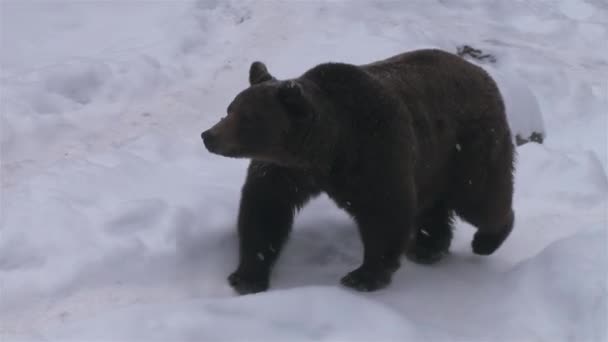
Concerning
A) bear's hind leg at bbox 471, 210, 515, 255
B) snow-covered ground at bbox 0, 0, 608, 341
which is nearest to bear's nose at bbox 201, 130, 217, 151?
snow-covered ground at bbox 0, 0, 608, 341

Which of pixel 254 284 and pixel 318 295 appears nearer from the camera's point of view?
pixel 318 295

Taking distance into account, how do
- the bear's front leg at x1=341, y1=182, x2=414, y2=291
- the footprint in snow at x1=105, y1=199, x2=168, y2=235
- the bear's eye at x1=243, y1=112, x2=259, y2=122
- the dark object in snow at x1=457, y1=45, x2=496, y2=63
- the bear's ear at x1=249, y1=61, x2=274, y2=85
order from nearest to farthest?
the bear's eye at x1=243, y1=112, x2=259, y2=122 < the bear's front leg at x1=341, y1=182, x2=414, y2=291 < the bear's ear at x1=249, y1=61, x2=274, y2=85 < the footprint in snow at x1=105, y1=199, x2=168, y2=235 < the dark object in snow at x1=457, y1=45, x2=496, y2=63

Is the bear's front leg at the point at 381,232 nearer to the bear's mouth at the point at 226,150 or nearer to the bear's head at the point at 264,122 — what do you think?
the bear's head at the point at 264,122

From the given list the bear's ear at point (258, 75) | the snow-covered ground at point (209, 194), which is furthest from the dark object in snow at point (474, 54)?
the bear's ear at point (258, 75)

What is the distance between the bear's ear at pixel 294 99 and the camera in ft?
12.4

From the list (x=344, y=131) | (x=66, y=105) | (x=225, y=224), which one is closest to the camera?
(x=344, y=131)

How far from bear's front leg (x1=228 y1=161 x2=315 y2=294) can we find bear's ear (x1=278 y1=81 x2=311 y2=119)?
48 cm

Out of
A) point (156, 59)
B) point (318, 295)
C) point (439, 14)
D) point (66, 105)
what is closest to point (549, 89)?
point (439, 14)

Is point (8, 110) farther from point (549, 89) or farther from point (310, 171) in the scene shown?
point (549, 89)

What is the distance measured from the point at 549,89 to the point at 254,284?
624cm

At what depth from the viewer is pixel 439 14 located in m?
11.0

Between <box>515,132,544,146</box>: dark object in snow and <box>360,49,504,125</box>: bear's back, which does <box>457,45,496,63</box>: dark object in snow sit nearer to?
<box>515,132,544,146</box>: dark object in snow

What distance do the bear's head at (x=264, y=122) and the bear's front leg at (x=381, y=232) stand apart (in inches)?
21.7

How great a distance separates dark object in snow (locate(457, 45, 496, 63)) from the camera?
376 inches
